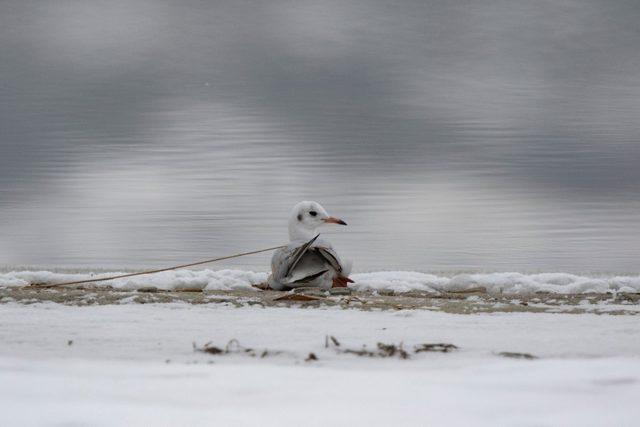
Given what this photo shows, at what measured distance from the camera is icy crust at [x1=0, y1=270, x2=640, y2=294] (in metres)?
3.87

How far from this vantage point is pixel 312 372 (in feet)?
5.26

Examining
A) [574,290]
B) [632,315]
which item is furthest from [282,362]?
[574,290]

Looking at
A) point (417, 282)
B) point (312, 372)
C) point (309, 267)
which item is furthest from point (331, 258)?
point (312, 372)

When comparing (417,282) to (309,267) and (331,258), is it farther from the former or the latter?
(309,267)

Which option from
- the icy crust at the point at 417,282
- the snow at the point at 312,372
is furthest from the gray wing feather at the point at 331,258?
the snow at the point at 312,372

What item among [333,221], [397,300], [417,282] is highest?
[333,221]

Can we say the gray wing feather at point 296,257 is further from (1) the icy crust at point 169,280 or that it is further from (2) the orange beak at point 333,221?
(2) the orange beak at point 333,221

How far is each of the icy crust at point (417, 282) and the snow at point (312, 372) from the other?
1.33 m

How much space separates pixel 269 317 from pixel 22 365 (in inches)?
38.9

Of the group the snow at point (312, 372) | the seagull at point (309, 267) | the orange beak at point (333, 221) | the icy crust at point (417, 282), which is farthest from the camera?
the orange beak at point (333, 221)

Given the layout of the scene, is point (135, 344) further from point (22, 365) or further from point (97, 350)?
point (22, 365)

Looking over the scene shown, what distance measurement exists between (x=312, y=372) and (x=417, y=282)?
104 inches

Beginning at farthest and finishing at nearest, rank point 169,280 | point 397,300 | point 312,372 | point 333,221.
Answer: point 333,221, point 169,280, point 397,300, point 312,372

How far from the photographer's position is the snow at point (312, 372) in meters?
1.28
